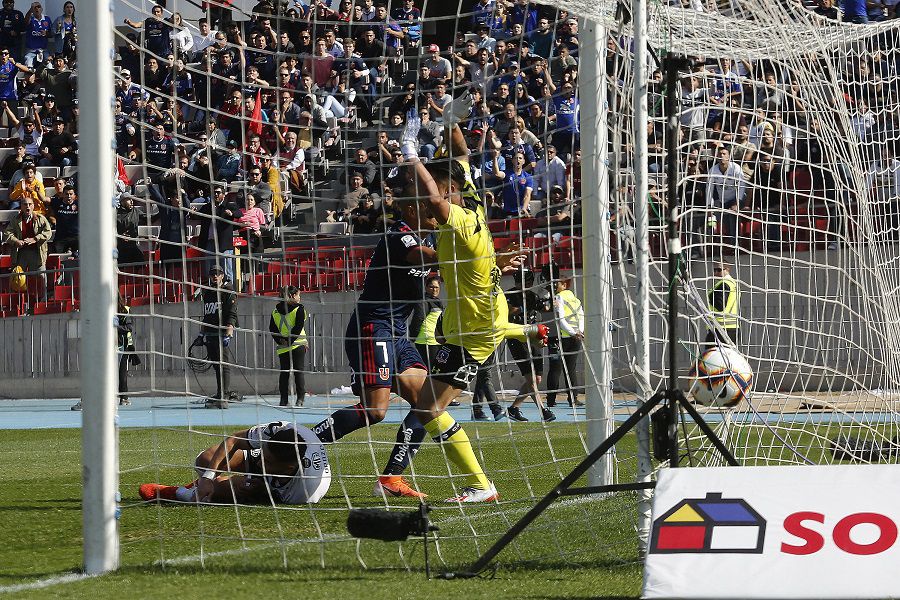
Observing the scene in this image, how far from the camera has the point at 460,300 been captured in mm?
7434

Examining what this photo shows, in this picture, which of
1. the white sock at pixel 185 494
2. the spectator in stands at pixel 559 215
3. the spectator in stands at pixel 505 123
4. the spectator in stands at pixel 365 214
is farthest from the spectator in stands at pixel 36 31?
the spectator in stands at pixel 559 215

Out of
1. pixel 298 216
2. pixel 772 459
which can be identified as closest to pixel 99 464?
pixel 772 459

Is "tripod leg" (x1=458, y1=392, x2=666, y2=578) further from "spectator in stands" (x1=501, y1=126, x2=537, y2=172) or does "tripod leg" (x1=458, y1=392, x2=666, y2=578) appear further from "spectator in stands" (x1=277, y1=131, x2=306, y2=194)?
"spectator in stands" (x1=277, y1=131, x2=306, y2=194)

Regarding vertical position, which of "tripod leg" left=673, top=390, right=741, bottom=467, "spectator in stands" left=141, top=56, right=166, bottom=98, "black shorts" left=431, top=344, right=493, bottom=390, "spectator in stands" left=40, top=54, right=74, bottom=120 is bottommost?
"tripod leg" left=673, top=390, right=741, bottom=467

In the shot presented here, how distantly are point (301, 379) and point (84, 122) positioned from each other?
12.3 m

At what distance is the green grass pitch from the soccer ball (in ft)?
2.50

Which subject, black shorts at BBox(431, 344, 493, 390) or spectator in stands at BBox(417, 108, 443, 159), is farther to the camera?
spectator in stands at BBox(417, 108, 443, 159)

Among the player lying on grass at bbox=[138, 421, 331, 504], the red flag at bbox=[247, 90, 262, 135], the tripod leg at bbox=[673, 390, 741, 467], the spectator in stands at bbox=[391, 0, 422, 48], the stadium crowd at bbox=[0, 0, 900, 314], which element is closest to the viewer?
the tripod leg at bbox=[673, 390, 741, 467]

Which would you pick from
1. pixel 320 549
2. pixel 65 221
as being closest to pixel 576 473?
pixel 320 549

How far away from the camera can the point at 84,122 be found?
5.33 metres

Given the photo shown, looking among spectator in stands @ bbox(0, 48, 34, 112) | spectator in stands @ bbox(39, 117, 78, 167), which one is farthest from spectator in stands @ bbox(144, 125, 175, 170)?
spectator in stands @ bbox(0, 48, 34, 112)

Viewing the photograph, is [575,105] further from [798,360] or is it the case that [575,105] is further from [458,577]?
[458,577]

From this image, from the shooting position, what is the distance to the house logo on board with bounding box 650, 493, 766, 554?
170 inches

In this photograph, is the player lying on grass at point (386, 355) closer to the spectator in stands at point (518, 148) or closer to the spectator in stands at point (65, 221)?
the spectator in stands at point (518, 148)
